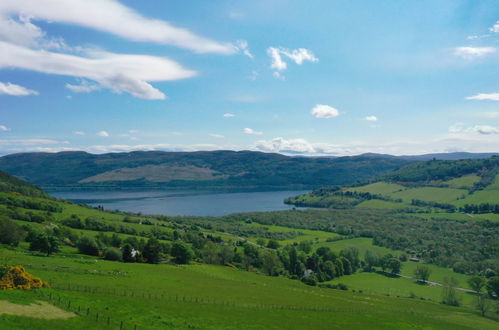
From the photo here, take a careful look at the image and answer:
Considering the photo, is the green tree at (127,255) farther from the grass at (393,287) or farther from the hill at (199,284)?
the grass at (393,287)

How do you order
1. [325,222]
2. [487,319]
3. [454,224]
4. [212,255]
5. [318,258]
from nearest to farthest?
[487,319], [212,255], [318,258], [454,224], [325,222]

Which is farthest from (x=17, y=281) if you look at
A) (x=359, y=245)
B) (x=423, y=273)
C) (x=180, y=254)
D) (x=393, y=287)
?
(x=359, y=245)

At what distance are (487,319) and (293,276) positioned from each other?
132 feet

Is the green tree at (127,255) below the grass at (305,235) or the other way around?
the other way around

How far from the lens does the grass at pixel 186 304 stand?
31375 mm

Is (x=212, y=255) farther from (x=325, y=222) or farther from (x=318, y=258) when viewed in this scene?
(x=325, y=222)

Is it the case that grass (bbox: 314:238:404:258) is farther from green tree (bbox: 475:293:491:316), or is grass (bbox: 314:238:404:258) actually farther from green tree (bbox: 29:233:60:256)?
→ green tree (bbox: 29:233:60:256)

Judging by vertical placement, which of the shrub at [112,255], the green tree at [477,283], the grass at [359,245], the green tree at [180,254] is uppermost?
the shrub at [112,255]

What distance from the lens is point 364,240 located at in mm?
Result: 154625

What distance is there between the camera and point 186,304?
40094 mm

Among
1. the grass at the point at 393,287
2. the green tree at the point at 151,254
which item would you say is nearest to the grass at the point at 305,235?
the grass at the point at 393,287

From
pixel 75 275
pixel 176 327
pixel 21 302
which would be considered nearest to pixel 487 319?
pixel 176 327

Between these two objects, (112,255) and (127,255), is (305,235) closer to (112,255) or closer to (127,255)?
(127,255)

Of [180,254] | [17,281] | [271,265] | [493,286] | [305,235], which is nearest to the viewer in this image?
[17,281]
